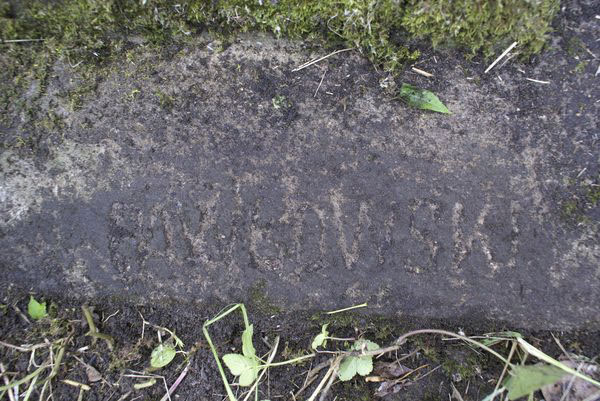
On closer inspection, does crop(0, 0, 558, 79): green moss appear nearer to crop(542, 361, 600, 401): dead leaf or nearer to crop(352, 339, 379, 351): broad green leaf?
crop(352, 339, 379, 351): broad green leaf

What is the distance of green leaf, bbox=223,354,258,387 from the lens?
5.88 ft

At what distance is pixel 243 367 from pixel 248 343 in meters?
0.12

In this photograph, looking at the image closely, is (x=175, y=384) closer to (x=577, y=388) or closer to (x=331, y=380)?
(x=331, y=380)

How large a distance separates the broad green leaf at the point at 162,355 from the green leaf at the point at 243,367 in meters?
0.23

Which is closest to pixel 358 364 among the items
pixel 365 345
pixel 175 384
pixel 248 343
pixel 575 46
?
pixel 365 345

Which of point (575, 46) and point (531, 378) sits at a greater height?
point (575, 46)

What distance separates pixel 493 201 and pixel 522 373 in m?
0.60

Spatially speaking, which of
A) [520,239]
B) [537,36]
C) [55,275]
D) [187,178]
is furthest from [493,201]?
[55,275]

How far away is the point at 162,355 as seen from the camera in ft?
6.12

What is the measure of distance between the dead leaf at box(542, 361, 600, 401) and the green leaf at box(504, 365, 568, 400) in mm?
186

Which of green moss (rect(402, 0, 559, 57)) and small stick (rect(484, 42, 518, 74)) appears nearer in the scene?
green moss (rect(402, 0, 559, 57))

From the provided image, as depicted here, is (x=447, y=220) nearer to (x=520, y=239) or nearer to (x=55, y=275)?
(x=520, y=239)

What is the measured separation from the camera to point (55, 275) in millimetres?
1807

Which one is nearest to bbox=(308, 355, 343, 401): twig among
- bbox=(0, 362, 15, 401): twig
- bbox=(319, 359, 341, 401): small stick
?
bbox=(319, 359, 341, 401): small stick
